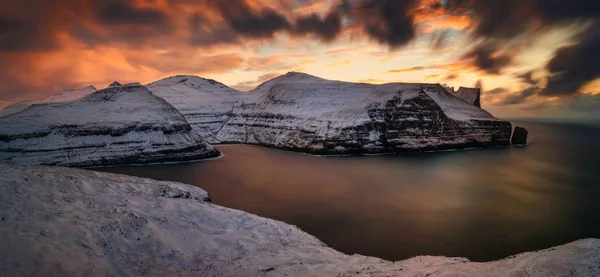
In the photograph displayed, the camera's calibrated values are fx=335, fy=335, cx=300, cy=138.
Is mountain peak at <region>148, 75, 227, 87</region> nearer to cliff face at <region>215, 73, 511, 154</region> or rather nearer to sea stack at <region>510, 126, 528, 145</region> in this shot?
cliff face at <region>215, 73, 511, 154</region>

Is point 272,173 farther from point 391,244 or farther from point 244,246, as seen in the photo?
point 244,246

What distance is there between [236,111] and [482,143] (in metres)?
67.1

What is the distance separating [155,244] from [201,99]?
99.2 meters

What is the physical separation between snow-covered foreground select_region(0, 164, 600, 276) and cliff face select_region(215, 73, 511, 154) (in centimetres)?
4865

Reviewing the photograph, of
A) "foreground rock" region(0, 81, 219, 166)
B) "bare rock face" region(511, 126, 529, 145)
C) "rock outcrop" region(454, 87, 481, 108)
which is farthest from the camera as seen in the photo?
"rock outcrop" region(454, 87, 481, 108)

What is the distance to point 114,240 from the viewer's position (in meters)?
14.0

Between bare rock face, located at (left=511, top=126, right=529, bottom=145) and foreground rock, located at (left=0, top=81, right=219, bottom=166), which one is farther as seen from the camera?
bare rock face, located at (left=511, top=126, right=529, bottom=145)

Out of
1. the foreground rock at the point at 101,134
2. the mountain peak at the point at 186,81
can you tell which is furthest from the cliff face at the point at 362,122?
the mountain peak at the point at 186,81

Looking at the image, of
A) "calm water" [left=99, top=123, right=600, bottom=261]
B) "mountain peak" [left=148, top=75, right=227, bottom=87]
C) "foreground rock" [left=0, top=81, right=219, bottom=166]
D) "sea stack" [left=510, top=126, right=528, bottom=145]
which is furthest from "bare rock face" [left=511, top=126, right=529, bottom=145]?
"mountain peak" [left=148, top=75, right=227, bottom=87]

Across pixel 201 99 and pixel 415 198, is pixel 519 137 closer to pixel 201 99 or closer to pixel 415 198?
pixel 415 198

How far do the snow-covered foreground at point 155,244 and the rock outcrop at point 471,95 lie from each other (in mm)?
104283

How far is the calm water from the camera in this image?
23.5 m

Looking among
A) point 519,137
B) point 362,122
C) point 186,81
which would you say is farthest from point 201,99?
point 519,137

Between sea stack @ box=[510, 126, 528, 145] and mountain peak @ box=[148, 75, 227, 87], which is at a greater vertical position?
mountain peak @ box=[148, 75, 227, 87]
